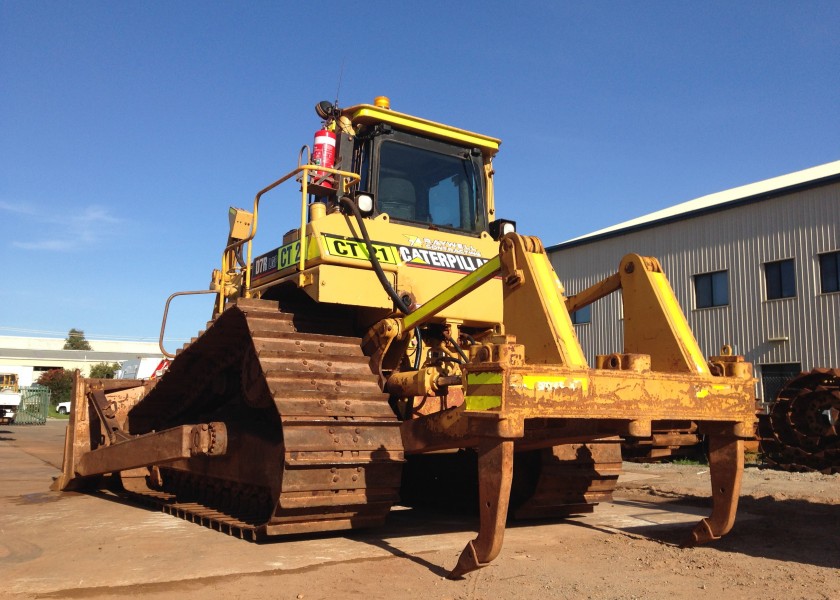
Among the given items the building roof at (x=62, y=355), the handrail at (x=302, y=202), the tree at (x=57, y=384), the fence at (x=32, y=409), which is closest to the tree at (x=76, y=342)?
the building roof at (x=62, y=355)

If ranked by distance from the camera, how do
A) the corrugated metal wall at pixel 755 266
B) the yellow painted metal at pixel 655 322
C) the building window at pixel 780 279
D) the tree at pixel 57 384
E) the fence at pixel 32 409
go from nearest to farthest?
the yellow painted metal at pixel 655 322
the corrugated metal wall at pixel 755 266
the building window at pixel 780 279
the fence at pixel 32 409
the tree at pixel 57 384

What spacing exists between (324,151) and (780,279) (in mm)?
17766

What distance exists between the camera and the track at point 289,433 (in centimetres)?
531

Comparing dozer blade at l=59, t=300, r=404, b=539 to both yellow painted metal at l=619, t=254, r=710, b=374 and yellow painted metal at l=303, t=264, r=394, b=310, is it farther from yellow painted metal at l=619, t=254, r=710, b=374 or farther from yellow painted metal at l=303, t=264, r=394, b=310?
yellow painted metal at l=619, t=254, r=710, b=374

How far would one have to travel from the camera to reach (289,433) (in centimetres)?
521

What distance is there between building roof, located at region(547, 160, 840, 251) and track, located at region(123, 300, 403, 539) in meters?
17.6

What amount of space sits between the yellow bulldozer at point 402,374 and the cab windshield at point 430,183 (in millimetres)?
16

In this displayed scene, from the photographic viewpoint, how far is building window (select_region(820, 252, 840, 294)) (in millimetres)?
20172

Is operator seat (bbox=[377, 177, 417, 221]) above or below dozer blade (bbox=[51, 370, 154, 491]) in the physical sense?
above

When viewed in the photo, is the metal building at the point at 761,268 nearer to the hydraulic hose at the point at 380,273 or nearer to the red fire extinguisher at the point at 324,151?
the red fire extinguisher at the point at 324,151

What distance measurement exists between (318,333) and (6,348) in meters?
77.8

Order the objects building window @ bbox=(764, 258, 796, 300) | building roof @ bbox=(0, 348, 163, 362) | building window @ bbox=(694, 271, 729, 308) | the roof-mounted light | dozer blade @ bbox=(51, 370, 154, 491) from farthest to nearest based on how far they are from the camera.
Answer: building roof @ bbox=(0, 348, 163, 362) → building window @ bbox=(694, 271, 729, 308) → building window @ bbox=(764, 258, 796, 300) → dozer blade @ bbox=(51, 370, 154, 491) → the roof-mounted light

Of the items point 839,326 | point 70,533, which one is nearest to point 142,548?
point 70,533

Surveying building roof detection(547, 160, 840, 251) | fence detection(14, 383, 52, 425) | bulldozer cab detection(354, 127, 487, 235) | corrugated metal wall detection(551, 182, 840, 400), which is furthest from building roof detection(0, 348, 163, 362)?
bulldozer cab detection(354, 127, 487, 235)
